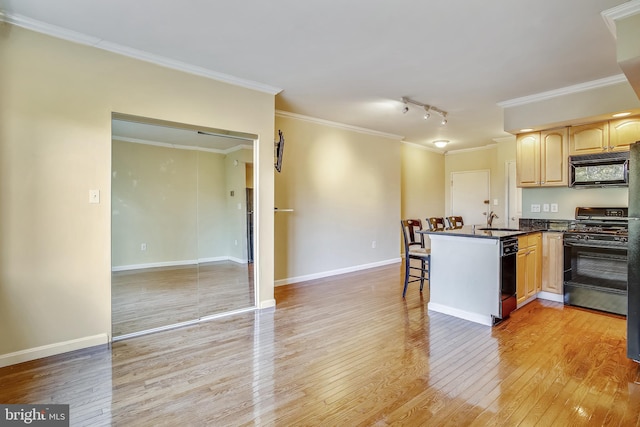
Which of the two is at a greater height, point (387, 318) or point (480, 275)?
point (480, 275)

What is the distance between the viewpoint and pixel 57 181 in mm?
2639

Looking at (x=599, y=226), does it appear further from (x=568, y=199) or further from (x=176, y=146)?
(x=176, y=146)

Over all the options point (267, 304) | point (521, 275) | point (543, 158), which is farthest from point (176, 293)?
point (543, 158)

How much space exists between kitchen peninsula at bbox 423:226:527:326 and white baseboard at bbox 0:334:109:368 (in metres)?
3.42

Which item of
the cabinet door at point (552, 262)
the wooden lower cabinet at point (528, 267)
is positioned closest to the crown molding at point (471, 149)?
the cabinet door at point (552, 262)

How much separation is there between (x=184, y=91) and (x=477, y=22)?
273cm

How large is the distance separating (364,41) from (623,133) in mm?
3378

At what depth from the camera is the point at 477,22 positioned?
2.48 metres

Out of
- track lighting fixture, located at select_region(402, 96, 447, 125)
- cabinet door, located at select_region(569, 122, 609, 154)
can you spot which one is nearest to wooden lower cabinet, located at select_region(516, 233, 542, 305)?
cabinet door, located at select_region(569, 122, 609, 154)

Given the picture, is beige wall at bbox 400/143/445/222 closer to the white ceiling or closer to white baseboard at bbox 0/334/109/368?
the white ceiling

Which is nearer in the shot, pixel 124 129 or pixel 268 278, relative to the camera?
pixel 124 129

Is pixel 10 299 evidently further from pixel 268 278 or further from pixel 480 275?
pixel 480 275

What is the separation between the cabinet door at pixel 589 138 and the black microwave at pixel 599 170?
0.25ft

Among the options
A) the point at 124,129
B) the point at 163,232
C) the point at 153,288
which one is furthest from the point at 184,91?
the point at 153,288
